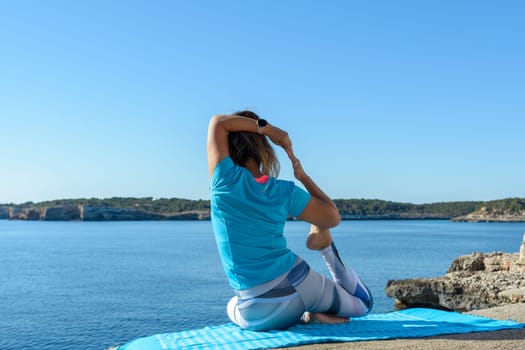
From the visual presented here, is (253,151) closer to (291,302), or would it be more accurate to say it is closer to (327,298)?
(291,302)

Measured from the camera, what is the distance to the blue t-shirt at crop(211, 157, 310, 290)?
192 inches

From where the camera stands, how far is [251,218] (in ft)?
16.1

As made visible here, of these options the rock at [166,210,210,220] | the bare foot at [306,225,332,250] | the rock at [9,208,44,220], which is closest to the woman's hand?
the bare foot at [306,225,332,250]

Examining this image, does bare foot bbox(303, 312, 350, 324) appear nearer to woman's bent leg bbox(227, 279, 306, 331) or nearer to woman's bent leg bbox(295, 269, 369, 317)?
woman's bent leg bbox(295, 269, 369, 317)

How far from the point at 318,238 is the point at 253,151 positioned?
0.94 m

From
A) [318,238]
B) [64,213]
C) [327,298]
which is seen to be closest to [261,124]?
[318,238]

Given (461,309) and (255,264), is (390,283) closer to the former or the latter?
(461,309)

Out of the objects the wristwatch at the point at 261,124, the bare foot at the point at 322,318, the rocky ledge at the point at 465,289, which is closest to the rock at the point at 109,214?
the rocky ledge at the point at 465,289

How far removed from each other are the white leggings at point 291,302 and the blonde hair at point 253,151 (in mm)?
868

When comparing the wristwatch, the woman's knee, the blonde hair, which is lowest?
the woman's knee

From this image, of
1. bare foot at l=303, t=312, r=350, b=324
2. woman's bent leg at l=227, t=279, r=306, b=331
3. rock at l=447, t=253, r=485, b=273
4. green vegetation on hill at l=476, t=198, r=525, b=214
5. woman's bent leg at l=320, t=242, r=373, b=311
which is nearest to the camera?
woman's bent leg at l=227, t=279, r=306, b=331

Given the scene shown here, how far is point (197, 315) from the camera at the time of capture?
2164 centimetres

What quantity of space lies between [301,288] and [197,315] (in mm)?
17231

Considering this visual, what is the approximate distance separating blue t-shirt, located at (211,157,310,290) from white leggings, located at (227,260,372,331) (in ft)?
0.46
